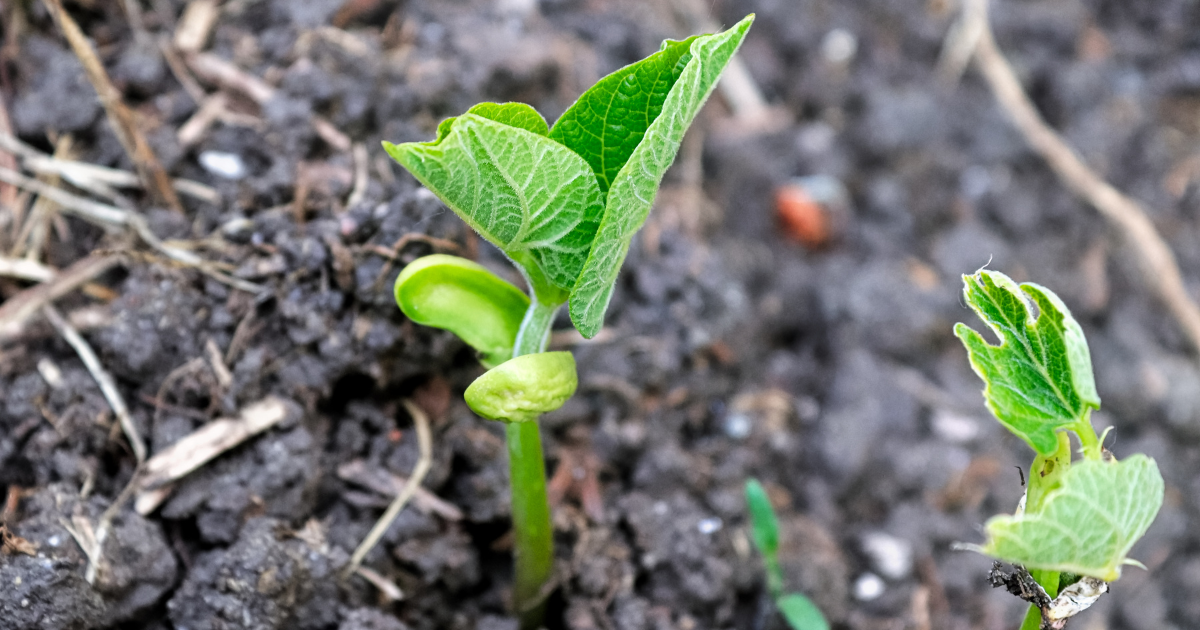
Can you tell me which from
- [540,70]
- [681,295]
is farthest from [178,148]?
[681,295]

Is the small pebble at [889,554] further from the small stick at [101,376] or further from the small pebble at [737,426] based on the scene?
the small stick at [101,376]

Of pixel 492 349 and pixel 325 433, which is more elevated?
pixel 492 349

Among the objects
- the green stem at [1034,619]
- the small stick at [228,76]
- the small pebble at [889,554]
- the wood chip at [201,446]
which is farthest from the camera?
the small pebble at [889,554]

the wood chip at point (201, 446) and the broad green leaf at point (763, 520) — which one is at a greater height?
the wood chip at point (201, 446)

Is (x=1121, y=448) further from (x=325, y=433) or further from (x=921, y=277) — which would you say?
(x=325, y=433)

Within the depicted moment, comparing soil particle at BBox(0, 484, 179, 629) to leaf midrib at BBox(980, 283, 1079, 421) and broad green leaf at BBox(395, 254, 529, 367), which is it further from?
leaf midrib at BBox(980, 283, 1079, 421)

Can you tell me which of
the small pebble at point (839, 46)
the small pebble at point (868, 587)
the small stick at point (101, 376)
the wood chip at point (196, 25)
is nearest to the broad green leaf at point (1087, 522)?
the small pebble at point (868, 587)
